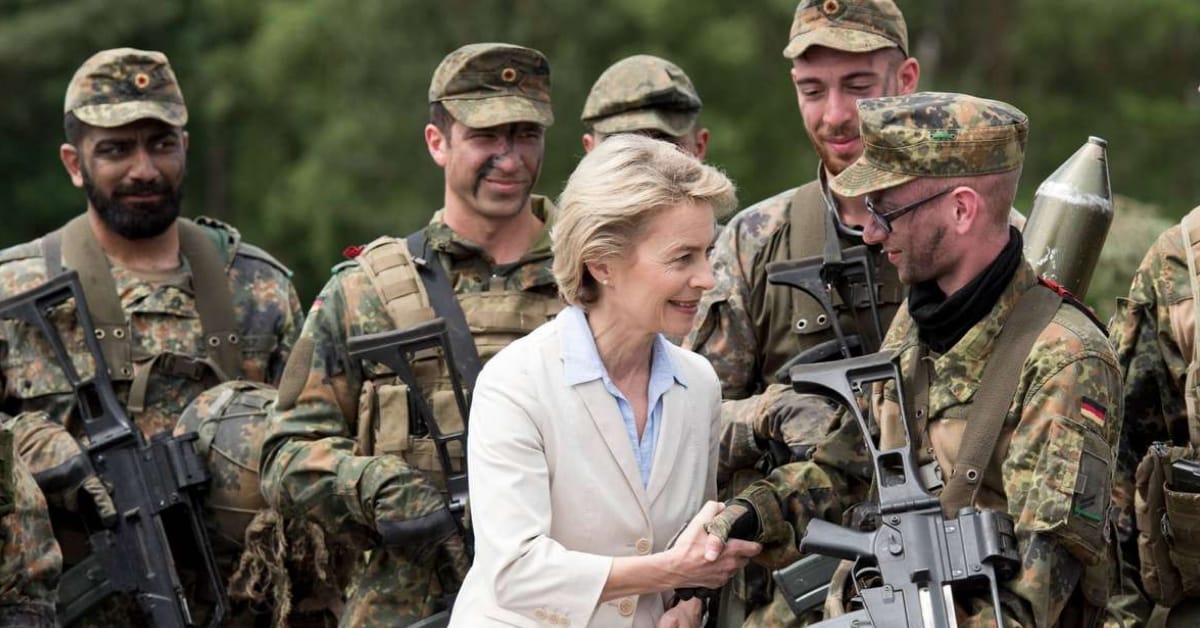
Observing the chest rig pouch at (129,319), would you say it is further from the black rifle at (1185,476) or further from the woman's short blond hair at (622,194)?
the black rifle at (1185,476)

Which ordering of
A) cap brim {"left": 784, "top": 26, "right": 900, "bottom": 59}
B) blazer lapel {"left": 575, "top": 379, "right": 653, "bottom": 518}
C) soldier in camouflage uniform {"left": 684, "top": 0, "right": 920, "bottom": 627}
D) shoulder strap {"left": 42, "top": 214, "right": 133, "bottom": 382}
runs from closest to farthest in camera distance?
blazer lapel {"left": 575, "top": 379, "right": 653, "bottom": 518}, soldier in camouflage uniform {"left": 684, "top": 0, "right": 920, "bottom": 627}, cap brim {"left": 784, "top": 26, "right": 900, "bottom": 59}, shoulder strap {"left": 42, "top": 214, "right": 133, "bottom": 382}

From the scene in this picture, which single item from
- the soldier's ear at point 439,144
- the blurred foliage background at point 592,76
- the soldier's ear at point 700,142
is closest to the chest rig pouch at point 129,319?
the soldier's ear at point 439,144

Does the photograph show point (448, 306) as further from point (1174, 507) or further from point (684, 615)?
point (1174, 507)

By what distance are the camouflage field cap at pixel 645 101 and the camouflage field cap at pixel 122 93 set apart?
1.59 meters

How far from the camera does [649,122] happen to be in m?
7.91

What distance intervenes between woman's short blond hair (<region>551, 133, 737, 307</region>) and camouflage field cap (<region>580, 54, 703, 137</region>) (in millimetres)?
2580

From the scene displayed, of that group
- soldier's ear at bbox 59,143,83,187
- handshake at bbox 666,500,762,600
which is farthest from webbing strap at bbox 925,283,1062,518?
soldier's ear at bbox 59,143,83,187

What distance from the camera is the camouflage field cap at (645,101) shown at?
26.1 feet

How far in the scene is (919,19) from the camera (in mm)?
23234

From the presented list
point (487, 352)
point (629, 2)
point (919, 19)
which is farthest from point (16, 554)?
point (919, 19)

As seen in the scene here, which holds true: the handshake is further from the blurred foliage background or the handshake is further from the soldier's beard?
the blurred foliage background

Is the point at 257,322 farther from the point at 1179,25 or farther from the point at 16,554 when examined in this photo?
the point at 1179,25

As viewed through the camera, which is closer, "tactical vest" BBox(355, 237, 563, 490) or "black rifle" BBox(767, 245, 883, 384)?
"black rifle" BBox(767, 245, 883, 384)

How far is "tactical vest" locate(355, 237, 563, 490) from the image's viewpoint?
21.6ft
